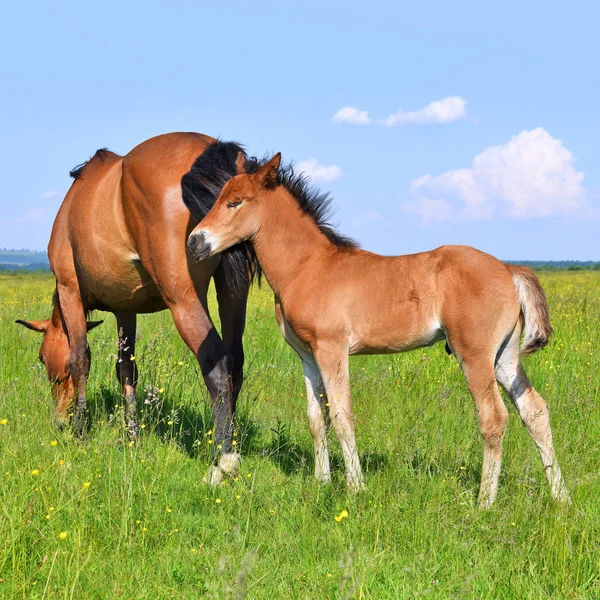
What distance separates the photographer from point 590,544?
3512mm

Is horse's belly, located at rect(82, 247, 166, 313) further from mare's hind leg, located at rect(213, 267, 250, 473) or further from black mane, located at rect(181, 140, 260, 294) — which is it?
black mane, located at rect(181, 140, 260, 294)

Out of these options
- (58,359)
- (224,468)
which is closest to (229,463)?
(224,468)

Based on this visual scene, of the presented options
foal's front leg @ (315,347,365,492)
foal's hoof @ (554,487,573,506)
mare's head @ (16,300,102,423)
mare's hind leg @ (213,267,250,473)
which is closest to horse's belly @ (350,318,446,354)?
foal's front leg @ (315,347,365,492)

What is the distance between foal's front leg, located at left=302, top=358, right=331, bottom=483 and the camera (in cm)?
454

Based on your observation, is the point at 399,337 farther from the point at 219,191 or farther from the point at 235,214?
the point at 219,191

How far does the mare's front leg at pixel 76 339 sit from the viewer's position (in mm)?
6082

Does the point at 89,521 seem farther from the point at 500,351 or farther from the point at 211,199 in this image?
the point at 500,351

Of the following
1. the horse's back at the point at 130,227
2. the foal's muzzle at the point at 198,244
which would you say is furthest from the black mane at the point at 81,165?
the foal's muzzle at the point at 198,244

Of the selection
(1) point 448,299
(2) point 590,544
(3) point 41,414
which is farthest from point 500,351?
(3) point 41,414

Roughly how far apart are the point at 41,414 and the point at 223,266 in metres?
2.20

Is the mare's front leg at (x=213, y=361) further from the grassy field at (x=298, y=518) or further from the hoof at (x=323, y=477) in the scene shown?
the hoof at (x=323, y=477)

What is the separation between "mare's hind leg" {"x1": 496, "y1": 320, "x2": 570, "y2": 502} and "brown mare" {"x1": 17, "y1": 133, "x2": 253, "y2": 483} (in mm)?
1973

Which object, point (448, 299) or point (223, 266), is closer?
point (448, 299)

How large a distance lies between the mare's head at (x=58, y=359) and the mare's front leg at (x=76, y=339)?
14 cm
